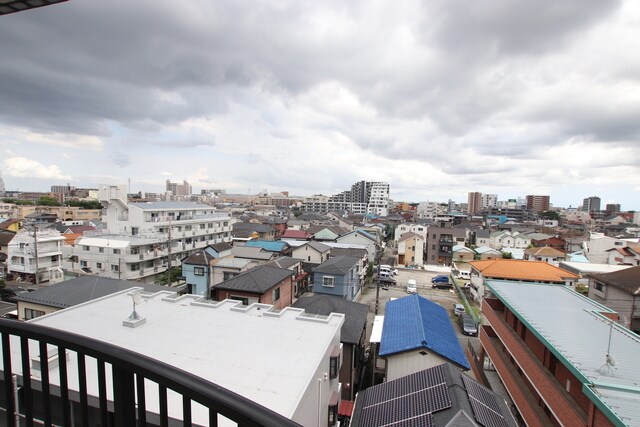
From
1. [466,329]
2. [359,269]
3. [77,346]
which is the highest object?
[77,346]

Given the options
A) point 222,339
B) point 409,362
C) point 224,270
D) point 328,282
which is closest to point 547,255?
point 328,282

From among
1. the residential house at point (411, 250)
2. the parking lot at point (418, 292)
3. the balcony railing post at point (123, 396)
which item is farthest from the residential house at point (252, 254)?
the balcony railing post at point (123, 396)

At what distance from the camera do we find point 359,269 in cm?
2595

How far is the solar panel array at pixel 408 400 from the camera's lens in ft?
22.0

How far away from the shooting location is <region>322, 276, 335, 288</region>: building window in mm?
21062

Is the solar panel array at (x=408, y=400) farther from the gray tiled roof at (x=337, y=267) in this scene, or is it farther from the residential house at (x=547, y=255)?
the residential house at (x=547, y=255)

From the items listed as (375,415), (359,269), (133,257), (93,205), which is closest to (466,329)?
(359,269)

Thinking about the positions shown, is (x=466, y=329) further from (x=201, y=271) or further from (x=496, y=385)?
(x=201, y=271)

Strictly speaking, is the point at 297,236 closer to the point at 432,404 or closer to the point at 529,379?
the point at 529,379

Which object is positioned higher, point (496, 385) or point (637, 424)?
point (637, 424)

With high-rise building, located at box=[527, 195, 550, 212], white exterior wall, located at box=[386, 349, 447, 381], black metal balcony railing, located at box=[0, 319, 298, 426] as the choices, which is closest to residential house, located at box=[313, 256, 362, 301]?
white exterior wall, located at box=[386, 349, 447, 381]

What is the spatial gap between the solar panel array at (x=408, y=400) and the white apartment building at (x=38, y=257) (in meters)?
28.7

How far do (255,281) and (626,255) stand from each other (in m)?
34.7

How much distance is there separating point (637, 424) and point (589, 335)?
4.07m
